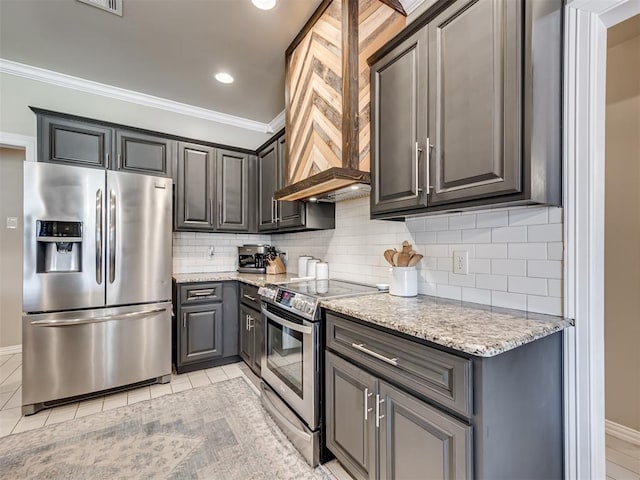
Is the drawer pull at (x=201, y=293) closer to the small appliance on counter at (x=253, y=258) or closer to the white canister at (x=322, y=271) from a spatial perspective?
the small appliance on counter at (x=253, y=258)

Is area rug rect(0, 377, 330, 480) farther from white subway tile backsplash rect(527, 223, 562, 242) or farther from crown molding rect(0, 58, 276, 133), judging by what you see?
crown molding rect(0, 58, 276, 133)

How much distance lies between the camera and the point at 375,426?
4.37 feet

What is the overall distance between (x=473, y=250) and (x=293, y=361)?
1263mm

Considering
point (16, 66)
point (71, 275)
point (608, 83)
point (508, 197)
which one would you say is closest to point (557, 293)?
point (508, 197)

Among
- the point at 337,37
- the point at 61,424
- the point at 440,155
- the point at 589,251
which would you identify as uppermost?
the point at 337,37

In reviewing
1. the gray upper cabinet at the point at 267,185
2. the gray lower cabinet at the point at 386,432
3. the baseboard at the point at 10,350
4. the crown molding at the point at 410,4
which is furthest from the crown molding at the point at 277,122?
the baseboard at the point at 10,350

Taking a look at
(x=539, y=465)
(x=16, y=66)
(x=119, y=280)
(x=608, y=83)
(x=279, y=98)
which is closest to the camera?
(x=539, y=465)

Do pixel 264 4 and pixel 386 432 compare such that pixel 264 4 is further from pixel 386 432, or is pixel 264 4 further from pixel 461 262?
pixel 386 432

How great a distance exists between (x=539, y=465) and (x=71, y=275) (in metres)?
3.05

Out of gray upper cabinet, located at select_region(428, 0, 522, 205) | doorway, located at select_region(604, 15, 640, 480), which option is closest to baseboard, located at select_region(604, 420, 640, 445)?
doorway, located at select_region(604, 15, 640, 480)

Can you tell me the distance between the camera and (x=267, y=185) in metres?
3.30

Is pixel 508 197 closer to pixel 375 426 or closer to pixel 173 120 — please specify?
pixel 375 426

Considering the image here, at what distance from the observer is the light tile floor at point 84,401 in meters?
2.05

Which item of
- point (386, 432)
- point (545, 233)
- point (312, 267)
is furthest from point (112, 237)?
point (545, 233)
